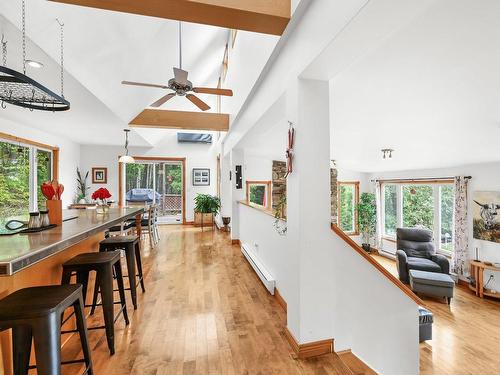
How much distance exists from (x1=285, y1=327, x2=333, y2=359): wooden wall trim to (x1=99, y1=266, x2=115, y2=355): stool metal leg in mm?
1358

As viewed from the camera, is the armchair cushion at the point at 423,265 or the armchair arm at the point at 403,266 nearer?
the armchair cushion at the point at 423,265

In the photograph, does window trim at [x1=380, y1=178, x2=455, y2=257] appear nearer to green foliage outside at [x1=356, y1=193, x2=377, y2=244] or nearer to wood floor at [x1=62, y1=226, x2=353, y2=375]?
green foliage outside at [x1=356, y1=193, x2=377, y2=244]

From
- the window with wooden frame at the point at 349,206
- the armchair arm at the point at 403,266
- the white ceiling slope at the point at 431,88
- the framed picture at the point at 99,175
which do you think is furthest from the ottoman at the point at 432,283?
the framed picture at the point at 99,175

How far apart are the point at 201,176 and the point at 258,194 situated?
204 cm

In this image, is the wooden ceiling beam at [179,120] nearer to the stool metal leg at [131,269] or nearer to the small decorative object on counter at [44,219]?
the stool metal leg at [131,269]

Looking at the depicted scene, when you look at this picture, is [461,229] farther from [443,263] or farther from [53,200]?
[53,200]

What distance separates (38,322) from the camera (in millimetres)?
1088

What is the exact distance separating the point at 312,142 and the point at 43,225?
2.00 metres

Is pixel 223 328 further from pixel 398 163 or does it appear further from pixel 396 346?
pixel 398 163

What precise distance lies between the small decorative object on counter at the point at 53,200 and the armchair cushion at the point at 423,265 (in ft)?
19.9

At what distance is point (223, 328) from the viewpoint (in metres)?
2.15

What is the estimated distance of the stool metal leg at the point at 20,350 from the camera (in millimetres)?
1264

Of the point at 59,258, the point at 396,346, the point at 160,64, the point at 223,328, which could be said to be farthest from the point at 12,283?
the point at 160,64

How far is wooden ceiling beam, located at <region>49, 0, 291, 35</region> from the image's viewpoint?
1437 millimetres
